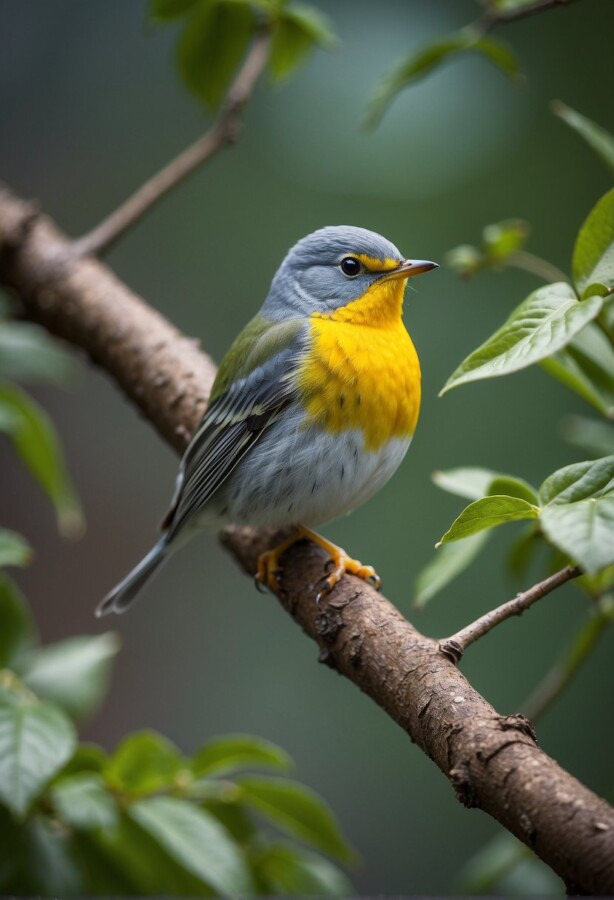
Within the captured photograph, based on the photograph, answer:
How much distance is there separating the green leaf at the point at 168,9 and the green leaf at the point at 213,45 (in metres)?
0.05

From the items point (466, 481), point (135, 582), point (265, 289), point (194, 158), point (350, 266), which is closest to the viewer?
point (466, 481)

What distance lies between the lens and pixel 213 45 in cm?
281

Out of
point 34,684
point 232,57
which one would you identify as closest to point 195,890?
point 34,684

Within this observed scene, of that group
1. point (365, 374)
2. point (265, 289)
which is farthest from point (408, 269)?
point (265, 289)

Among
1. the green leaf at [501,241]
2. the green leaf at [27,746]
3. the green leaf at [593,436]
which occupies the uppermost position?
the green leaf at [501,241]

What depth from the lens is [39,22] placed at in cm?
696

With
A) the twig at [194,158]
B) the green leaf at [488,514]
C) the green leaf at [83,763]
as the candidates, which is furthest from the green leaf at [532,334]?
the twig at [194,158]

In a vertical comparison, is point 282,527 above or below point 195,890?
above

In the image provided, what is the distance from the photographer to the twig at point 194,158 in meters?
3.18

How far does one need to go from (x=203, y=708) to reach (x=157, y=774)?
141 inches

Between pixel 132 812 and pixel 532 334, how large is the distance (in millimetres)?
1355

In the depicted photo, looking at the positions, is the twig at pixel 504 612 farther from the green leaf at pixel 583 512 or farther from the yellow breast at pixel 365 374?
the yellow breast at pixel 365 374

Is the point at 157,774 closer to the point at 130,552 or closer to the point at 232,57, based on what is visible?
the point at 232,57

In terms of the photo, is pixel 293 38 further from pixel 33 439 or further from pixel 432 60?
pixel 33 439
